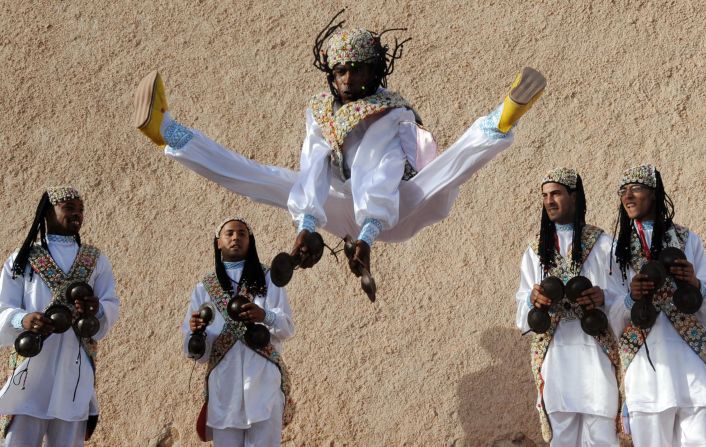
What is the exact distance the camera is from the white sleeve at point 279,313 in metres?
7.04

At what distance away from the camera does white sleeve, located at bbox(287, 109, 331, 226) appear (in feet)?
20.4

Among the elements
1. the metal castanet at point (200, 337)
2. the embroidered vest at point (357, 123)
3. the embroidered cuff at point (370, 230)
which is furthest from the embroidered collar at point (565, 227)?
the metal castanet at point (200, 337)

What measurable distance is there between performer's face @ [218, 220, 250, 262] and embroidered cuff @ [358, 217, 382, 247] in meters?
1.25

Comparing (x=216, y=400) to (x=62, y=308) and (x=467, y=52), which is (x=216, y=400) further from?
(x=467, y=52)

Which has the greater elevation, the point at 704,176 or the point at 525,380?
the point at 704,176

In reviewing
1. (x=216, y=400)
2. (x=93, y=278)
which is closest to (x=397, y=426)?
(x=216, y=400)

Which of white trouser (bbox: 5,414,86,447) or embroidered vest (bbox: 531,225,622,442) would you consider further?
white trouser (bbox: 5,414,86,447)

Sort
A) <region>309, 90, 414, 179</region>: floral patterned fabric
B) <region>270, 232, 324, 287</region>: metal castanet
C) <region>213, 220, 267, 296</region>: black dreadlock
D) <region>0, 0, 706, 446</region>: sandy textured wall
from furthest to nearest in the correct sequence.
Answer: <region>0, 0, 706, 446</region>: sandy textured wall, <region>213, 220, 267, 296</region>: black dreadlock, <region>309, 90, 414, 179</region>: floral patterned fabric, <region>270, 232, 324, 287</region>: metal castanet

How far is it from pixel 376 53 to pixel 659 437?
7.79 ft

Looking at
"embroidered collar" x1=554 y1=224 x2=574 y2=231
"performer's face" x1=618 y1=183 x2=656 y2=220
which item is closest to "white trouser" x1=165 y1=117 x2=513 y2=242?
"embroidered collar" x1=554 y1=224 x2=574 y2=231

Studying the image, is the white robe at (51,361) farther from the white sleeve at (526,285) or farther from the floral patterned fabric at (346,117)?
the white sleeve at (526,285)

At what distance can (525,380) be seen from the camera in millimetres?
8289

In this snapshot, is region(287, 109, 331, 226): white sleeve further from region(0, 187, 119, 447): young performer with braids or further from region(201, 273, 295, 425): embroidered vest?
region(0, 187, 119, 447): young performer with braids

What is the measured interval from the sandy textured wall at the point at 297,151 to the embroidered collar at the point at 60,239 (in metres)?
1.95
